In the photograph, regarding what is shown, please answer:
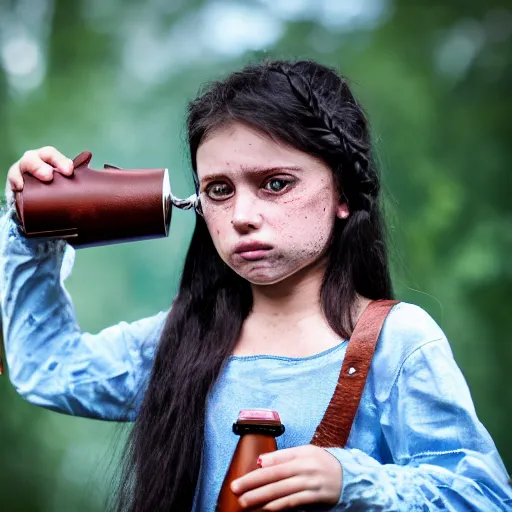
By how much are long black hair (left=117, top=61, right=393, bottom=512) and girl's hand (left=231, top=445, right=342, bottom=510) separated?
0.69ft

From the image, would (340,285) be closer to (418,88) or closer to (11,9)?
(418,88)

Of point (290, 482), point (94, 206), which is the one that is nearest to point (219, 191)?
point (94, 206)

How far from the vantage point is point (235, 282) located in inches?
51.6

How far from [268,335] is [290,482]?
1.01 feet

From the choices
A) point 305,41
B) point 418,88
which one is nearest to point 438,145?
point 418,88

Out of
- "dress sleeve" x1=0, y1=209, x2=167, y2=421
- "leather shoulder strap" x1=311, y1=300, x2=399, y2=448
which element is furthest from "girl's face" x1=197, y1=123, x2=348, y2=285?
"dress sleeve" x1=0, y1=209, x2=167, y2=421

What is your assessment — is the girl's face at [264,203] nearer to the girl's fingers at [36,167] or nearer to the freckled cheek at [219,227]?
the freckled cheek at [219,227]

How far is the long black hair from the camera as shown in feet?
3.78

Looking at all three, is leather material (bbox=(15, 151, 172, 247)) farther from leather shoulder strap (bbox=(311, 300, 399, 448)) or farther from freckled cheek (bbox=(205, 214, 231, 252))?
leather shoulder strap (bbox=(311, 300, 399, 448))

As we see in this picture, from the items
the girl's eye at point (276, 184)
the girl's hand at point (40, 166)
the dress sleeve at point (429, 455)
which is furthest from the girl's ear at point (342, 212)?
the girl's hand at point (40, 166)

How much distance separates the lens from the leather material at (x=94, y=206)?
1171 millimetres

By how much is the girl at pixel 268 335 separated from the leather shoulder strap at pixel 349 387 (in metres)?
0.03

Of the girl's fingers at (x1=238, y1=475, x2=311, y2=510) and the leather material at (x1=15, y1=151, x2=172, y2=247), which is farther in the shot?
the leather material at (x1=15, y1=151, x2=172, y2=247)

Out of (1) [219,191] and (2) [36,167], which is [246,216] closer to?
(1) [219,191]
